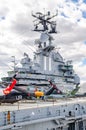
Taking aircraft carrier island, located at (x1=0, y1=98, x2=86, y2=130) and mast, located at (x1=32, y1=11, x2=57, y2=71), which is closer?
aircraft carrier island, located at (x1=0, y1=98, x2=86, y2=130)

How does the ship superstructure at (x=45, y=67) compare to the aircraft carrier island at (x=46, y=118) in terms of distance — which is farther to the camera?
the ship superstructure at (x=45, y=67)

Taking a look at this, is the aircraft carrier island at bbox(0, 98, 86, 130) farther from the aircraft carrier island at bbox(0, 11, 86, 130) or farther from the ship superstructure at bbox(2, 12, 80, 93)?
the ship superstructure at bbox(2, 12, 80, 93)

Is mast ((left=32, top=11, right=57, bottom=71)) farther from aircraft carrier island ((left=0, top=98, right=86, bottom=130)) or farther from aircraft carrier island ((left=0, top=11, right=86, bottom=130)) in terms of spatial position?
aircraft carrier island ((left=0, top=98, right=86, bottom=130))

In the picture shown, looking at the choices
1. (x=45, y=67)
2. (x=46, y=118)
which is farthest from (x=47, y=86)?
(x=46, y=118)

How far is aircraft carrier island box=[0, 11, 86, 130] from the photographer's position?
15.9 m

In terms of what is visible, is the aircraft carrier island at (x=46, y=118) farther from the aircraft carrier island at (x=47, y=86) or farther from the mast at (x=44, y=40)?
the mast at (x=44, y=40)

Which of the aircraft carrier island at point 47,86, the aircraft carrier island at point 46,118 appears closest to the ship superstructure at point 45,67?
the aircraft carrier island at point 47,86

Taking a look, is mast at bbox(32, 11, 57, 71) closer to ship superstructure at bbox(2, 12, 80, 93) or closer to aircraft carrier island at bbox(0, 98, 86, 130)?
ship superstructure at bbox(2, 12, 80, 93)

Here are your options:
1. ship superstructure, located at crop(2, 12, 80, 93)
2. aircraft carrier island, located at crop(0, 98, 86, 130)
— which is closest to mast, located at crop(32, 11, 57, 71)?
ship superstructure, located at crop(2, 12, 80, 93)

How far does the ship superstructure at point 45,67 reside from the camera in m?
45.0

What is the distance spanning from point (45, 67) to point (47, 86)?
13.4 feet

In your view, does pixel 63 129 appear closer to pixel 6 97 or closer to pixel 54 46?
pixel 6 97

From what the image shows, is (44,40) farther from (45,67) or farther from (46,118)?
(46,118)

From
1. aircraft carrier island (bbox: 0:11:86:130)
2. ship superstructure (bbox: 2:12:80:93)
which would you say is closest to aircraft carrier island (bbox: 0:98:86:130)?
aircraft carrier island (bbox: 0:11:86:130)
